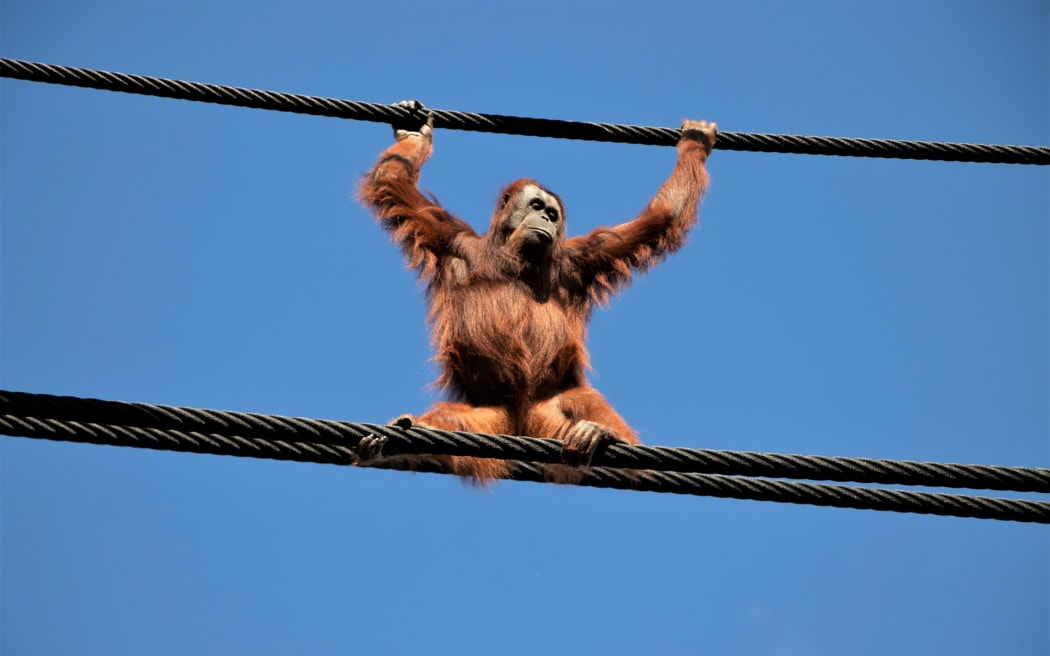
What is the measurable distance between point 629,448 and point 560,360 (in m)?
2.17

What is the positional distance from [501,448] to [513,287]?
251 centimetres

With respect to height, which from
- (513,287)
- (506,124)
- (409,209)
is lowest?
(513,287)

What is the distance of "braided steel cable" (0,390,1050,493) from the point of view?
150 inches

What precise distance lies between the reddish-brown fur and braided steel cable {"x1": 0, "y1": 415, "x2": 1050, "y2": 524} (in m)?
1.47

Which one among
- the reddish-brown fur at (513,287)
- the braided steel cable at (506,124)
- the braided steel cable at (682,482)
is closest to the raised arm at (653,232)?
the reddish-brown fur at (513,287)

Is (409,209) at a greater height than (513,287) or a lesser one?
greater

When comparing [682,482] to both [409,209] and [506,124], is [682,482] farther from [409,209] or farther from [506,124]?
[409,209]

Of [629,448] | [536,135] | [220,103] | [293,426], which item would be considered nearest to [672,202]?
[536,135]

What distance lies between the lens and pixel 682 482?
168 inches

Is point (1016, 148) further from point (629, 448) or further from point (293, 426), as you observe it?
point (293, 426)

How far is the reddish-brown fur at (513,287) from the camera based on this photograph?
611cm

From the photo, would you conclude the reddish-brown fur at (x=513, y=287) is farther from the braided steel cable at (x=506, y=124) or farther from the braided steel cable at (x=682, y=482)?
the braided steel cable at (x=682, y=482)

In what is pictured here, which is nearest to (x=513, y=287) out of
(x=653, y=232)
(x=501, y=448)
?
(x=653, y=232)

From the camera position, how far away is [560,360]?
639 centimetres
